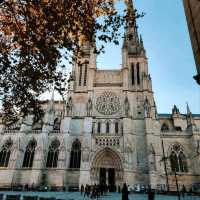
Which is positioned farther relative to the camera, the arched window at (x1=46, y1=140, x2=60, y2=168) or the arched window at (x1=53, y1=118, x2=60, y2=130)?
the arched window at (x1=53, y1=118, x2=60, y2=130)

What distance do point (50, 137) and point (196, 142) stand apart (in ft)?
66.2

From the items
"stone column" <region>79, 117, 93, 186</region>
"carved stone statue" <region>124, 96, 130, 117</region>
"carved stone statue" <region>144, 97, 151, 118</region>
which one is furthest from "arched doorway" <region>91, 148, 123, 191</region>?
"carved stone statue" <region>144, 97, 151, 118</region>

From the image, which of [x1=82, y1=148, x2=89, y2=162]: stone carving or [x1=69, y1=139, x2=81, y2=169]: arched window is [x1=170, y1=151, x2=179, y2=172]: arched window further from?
[x1=69, y1=139, x2=81, y2=169]: arched window

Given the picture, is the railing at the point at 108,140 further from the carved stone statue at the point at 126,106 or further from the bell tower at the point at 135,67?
the bell tower at the point at 135,67

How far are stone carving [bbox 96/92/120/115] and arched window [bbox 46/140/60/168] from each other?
7.92 m

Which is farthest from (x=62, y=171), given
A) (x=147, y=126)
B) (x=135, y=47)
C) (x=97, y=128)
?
(x=135, y=47)

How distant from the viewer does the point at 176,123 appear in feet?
119

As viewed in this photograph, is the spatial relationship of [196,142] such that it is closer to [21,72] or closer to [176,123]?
[176,123]

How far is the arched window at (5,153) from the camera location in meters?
27.8

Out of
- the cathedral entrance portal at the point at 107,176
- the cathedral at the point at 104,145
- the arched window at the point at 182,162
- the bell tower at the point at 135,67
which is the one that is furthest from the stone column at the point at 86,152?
the arched window at the point at 182,162

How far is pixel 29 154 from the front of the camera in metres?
28.0

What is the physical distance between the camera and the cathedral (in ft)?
84.4

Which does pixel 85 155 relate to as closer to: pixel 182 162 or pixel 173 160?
pixel 173 160

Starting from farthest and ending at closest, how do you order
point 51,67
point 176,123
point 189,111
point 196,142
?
point 176,123 < point 189,111 < point 196,142 < point 51,67
